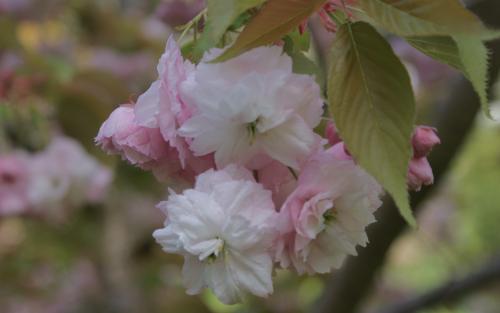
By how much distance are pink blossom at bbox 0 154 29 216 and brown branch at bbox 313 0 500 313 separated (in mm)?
772

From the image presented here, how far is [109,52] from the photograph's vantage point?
2580 millimetres

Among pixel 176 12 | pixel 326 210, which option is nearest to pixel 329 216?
pixel 326 210

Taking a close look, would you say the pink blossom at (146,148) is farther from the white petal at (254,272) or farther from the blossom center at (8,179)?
the blossom center at (8,179)

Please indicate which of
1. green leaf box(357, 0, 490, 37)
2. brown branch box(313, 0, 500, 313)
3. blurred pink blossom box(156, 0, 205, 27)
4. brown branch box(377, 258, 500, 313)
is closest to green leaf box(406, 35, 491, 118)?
green leaf box(357, 0, 490, 37)

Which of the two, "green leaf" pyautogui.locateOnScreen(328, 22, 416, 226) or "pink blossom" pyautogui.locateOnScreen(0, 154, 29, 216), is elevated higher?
"green leaf" pyautogui.locateOnScreen(328, 22, 416, 226)

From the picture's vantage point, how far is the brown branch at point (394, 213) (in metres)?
1.53

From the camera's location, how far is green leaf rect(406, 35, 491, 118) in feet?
1.73

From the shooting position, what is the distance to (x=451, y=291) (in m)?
1.84

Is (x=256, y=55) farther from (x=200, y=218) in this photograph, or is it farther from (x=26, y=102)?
(x=26, y=102)

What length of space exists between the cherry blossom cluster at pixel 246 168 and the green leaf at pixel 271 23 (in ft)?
0.06

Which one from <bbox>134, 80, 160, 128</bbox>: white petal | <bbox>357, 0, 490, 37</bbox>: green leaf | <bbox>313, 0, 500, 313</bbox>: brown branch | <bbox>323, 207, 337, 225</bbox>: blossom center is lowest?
<bbox>313, 0, 500, 313</bbox>: brown branch

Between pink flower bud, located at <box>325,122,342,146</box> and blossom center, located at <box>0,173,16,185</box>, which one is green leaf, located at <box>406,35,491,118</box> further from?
blossom center, located at <box>0,173,16,185</box>

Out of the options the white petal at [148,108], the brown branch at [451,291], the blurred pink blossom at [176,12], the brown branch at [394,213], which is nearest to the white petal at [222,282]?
the white petal at [148,108]

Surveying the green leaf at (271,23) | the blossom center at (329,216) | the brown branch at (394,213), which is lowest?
the brown branch at (394,213)
